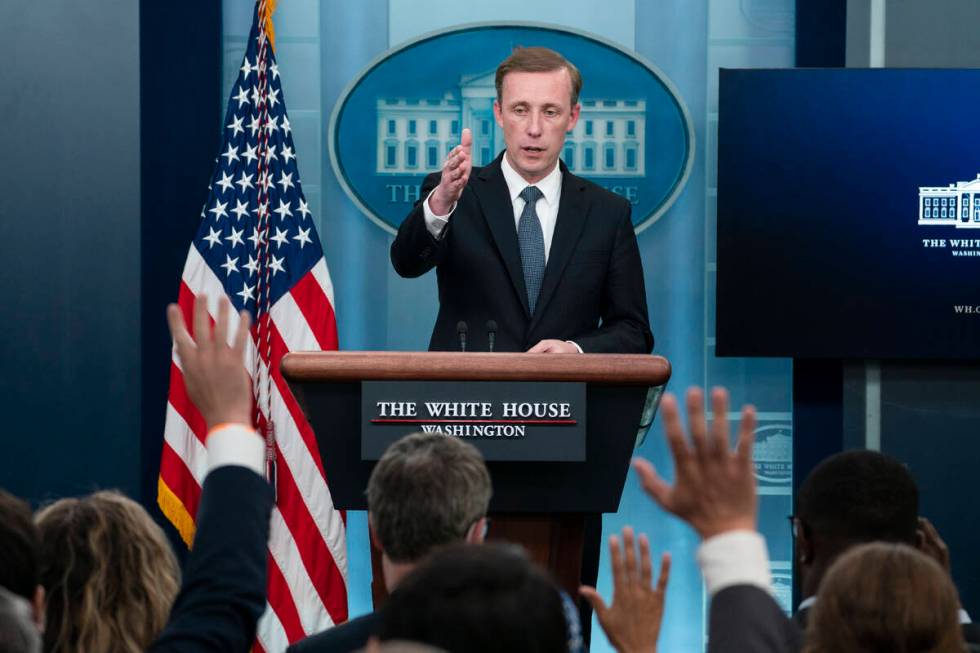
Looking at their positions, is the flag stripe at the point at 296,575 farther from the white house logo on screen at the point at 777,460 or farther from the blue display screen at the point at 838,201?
the white house logo on screen at the point at 777,460

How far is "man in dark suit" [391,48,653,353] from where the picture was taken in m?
3.61

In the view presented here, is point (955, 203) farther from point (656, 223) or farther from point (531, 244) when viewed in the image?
point (531, 244)

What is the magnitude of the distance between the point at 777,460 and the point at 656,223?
1.05 meters

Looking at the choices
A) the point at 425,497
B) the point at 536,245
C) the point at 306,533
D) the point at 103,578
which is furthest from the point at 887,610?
the point at 306,533

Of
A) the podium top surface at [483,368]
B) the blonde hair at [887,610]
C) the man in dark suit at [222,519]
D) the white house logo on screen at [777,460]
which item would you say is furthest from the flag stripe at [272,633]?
the blonde hair at [887,610]

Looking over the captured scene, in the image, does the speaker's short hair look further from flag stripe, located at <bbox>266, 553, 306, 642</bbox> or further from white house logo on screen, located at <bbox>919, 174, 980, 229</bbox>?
flag stripe, located at <bbox>266, 553, 306, 642</bbox>

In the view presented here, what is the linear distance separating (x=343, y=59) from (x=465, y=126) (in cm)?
54

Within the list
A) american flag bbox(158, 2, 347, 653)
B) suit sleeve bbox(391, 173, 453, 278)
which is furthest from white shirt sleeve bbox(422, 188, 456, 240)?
american flag bbox(158, 2, 347, 653)

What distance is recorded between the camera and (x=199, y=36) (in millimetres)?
5129

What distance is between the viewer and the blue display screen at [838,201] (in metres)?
4.89

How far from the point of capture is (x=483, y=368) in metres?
2.71

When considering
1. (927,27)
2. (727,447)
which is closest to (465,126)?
(927,27)

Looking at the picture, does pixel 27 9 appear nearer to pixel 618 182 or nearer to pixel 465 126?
pixel 465 126

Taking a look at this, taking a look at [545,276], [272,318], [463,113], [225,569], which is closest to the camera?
[225,569]
